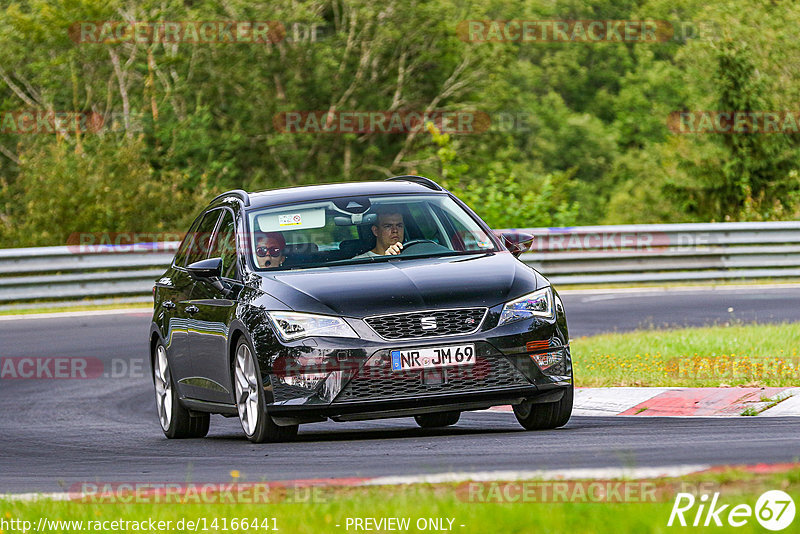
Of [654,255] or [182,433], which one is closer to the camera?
[182,433]

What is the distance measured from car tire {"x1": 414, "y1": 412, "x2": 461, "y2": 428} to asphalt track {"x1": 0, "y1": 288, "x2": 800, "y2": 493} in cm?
9

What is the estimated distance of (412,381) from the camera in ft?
28.2

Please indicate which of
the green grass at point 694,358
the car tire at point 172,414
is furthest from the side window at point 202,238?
the green grass at point 694,358

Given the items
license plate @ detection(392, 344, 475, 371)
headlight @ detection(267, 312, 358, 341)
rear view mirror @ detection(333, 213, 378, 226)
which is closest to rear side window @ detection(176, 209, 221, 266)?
rear view mirror @ detection(333, 213, 378, 226)

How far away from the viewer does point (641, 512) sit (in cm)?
536

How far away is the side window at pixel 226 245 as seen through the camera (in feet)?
32.6

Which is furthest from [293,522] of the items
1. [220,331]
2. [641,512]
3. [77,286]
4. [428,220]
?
[77,286]

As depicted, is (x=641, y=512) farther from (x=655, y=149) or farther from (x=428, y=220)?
(x=655, y=149)

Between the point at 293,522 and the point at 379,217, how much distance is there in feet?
14.8

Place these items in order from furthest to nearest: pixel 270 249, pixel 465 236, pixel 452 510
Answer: pixel 465 236 → pixel 270 249 → pixel 452 510

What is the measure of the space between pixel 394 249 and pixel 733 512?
4.87 meters

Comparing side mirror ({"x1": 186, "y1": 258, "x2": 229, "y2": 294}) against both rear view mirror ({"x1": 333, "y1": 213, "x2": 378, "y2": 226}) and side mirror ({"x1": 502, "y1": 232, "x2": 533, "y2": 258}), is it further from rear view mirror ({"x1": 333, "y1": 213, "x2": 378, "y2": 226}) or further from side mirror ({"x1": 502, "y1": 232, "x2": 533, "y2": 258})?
side mirror ({"x1": 502, "y1": 232, "x2": 533, "y2": 258})
